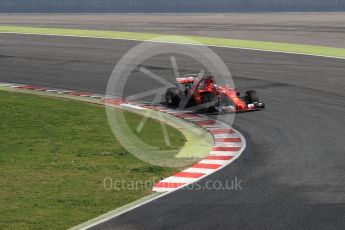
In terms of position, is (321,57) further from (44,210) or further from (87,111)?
(44,210)

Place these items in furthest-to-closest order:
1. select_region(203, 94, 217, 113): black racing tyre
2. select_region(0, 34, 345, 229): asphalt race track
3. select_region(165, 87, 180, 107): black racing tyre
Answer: select_region(165, 87, 180, 107): black racing tyre < select_region(203, 94, 217, 113): black racing tyre < select_region(0, 34, 345, 229): asphalt race track

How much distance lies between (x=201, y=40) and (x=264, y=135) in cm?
2255

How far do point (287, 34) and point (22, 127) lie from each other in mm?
26178

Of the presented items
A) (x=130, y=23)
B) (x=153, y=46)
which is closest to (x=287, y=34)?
(x=153, y=46)

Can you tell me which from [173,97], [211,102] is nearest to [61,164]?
[211,102]

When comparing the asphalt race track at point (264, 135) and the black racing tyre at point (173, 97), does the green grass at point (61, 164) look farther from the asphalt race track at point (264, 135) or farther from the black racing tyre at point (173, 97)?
the black racing tyre at point (173, 97)

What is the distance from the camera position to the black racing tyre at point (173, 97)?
2497 cm

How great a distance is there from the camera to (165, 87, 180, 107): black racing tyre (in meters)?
25.0

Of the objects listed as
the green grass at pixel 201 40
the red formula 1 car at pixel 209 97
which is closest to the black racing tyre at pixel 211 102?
the red formula 1 car at pixel 209 97

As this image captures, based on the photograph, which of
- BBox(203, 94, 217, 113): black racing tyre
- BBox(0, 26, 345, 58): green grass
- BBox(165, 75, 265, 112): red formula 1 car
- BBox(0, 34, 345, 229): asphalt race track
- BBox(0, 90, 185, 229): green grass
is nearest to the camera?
BBox(0, 34, 345, 229): asphalt race track

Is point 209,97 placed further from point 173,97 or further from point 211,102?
point 173,97

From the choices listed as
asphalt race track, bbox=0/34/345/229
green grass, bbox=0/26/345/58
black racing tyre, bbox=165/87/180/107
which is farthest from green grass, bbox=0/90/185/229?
green grass, bbox=0/26/345/58

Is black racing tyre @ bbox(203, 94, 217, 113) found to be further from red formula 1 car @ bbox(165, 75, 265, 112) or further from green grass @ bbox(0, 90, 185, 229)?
green grass @ bbox(0, 90, 185, 229)

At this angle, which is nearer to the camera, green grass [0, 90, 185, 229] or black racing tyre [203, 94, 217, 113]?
green grass [0, 90, 185, 229]
